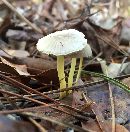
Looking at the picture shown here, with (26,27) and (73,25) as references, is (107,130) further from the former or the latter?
(26,27)

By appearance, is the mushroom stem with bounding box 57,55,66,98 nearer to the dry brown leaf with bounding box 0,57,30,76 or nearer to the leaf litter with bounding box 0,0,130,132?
the leaf litter with bounding box 0,0,130,132

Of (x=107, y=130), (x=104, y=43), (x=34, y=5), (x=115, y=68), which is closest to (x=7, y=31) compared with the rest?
(x=104, y=43)

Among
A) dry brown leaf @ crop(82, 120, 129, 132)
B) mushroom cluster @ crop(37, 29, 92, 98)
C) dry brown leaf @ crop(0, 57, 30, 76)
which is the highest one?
mushroom cluster @ crop(37, 29, 92, 98)

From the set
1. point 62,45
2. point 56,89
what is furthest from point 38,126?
point 56,89

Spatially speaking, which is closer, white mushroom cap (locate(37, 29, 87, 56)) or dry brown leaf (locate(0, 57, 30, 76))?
white mushroom cap (locate(37, 29, 87, 56))

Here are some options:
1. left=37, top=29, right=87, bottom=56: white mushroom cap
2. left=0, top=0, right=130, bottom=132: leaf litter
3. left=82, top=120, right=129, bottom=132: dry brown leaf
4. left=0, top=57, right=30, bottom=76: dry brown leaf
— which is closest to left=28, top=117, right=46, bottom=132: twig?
left=0, top=0, right=130, bottom=132: leaf litter

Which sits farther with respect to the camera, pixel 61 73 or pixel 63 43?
pixel 61 73

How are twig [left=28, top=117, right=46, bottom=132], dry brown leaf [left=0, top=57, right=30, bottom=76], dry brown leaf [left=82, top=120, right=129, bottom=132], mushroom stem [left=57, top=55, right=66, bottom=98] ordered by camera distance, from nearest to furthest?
twig [left=28, top=117, right=46, bottom=132]
dry brown leaf [left=82, top=120, right=129, bottom=132]
mushroom stem [left=57, top=55, right=66, bottom=98]
dry brown leaf [left=0, top=57, right=30, bottom=76]

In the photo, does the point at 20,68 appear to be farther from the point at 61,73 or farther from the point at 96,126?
the point at 96,126

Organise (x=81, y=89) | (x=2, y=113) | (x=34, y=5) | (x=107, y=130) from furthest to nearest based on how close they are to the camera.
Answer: (x=34, y=5) → (x=81, y=89) → (x=107, y=130) → (x=2, y=113)
